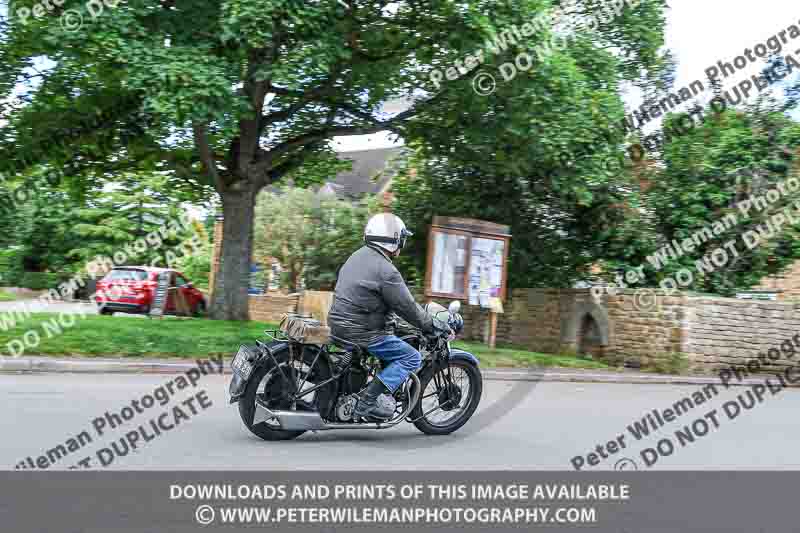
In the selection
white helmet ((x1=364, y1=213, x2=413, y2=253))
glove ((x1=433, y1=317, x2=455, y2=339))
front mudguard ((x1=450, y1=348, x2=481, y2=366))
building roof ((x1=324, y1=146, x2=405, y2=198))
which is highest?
building roof ((x1=324, y1=146, x2=405, y2=198))

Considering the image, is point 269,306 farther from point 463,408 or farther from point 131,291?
point 463,408

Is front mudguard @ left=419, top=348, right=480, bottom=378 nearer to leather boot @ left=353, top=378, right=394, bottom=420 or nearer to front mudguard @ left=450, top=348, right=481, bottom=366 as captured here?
front mudguard @ left=450, top=348, right=481, bottom=366

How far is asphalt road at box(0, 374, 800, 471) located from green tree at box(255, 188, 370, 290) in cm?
1511

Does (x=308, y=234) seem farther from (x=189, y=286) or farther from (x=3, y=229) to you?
(x=3, y=229)

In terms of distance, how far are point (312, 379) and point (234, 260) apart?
11.2 metres

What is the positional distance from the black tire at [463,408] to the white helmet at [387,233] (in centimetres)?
119

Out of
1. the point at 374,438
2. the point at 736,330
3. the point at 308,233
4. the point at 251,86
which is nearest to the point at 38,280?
the point at 308,233

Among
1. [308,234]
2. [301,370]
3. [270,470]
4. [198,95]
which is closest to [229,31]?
[198,95]

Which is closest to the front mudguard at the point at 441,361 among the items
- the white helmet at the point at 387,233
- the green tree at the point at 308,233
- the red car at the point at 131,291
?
the white helmet at the point at 387,233

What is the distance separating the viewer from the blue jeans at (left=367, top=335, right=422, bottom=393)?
717 centimetres

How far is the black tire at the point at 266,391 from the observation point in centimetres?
706

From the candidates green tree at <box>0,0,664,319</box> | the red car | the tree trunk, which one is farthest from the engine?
the red car

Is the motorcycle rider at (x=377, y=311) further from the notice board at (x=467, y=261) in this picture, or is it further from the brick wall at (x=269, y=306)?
the brick wall at (x=269, y=306)
